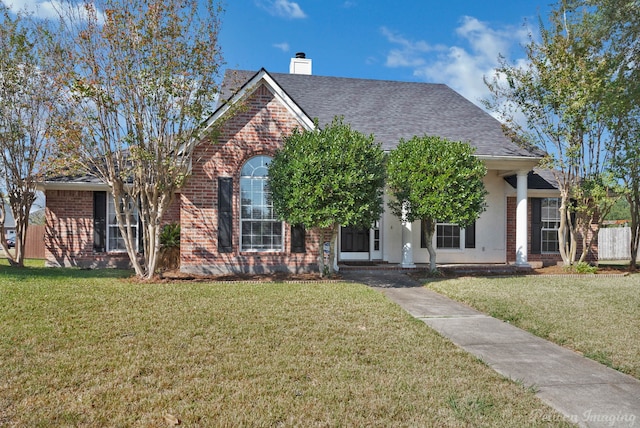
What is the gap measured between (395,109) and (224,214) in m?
7.52

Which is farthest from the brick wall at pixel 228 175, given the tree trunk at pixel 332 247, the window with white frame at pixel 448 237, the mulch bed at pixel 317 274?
the window with white frame at pixel 448 237

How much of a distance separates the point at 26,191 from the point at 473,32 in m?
14.5

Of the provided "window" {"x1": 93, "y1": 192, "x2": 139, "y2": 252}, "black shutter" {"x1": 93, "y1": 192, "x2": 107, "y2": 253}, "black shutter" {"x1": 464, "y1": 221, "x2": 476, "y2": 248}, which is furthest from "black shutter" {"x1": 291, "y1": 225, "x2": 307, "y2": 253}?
"black shutter" {"x1": 464, "y1": 221, "x2": 476, "y2": 248}

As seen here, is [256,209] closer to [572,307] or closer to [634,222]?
[572,307]

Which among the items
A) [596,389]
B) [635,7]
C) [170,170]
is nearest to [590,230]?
[635,7]

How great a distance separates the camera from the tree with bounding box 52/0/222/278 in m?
9.27

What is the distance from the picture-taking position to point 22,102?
39.6ft

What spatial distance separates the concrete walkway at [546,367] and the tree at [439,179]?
125 inches

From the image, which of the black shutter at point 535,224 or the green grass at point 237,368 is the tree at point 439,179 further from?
the black shutter at point 535,224

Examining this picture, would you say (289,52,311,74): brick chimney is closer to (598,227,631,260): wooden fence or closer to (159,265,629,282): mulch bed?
(159,265,629,282): mulch bed

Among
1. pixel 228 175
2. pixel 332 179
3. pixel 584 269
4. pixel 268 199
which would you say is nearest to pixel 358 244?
pixel 268 199

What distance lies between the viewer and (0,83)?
11.7m

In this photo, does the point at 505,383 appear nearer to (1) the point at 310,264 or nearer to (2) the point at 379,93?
(1) the point at 310,264

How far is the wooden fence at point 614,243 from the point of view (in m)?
24.1
